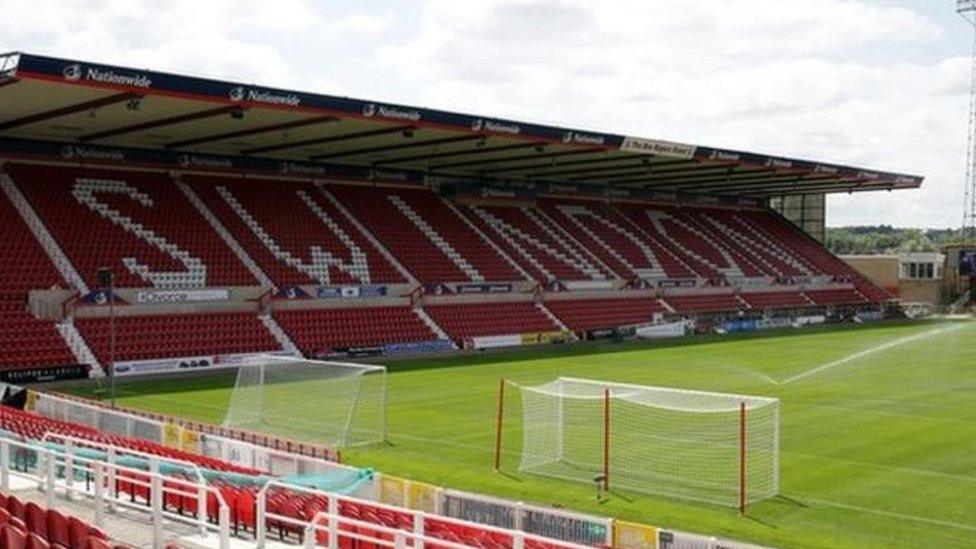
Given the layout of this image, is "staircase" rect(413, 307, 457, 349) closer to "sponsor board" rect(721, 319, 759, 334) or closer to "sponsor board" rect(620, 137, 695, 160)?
"sponsor board" rect(620, 137, 695, 160)

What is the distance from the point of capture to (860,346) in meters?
46.7

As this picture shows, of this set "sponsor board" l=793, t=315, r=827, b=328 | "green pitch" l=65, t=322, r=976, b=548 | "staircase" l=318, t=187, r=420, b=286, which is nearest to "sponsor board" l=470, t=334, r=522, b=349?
"green pitch" l=65, t=322, r=976, b=548

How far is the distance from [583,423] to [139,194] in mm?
24791

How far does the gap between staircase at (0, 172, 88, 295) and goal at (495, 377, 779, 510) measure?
17.4 m

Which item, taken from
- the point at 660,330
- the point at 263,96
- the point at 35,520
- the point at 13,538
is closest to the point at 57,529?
the point at 35,520

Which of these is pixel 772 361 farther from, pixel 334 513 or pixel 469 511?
pixel 334 513

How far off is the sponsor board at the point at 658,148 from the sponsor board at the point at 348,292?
12908 mm

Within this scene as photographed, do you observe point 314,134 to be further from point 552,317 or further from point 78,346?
point 552,317

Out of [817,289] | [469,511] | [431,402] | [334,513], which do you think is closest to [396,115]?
[431,402]

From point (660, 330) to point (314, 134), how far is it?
21.8 m

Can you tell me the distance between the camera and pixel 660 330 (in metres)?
52.1

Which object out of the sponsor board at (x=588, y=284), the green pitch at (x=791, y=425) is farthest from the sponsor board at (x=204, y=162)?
the sponsor board at (x=588, y=284)

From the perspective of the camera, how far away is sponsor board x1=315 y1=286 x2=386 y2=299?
4184 centimetres

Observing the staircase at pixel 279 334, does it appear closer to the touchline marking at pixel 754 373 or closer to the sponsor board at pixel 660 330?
the touchline marking at pixel 754 373
